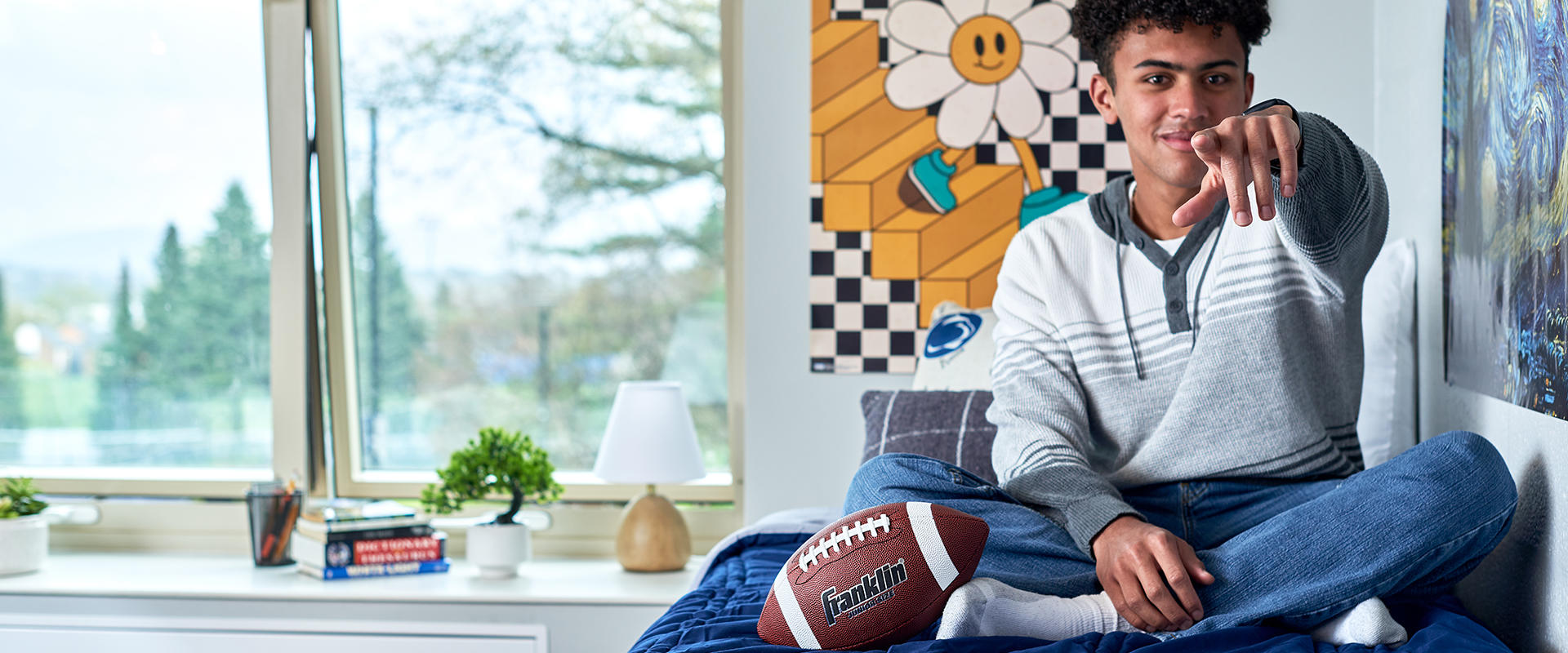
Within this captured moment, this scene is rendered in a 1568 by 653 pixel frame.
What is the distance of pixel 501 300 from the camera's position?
115 inches

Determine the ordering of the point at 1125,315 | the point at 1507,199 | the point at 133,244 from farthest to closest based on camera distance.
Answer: the point at 133,244 < the point at 1125,315 < the point at 1507,199

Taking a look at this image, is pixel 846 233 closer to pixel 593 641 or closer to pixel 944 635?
pixel 593 641

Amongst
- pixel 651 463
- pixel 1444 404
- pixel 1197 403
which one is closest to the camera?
pixel 1197 403

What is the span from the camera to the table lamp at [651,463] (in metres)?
2.45

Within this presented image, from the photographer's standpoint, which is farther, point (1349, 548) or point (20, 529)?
point (20, 529)

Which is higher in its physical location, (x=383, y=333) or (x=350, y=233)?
(x=350, y=233)

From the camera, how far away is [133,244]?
118 inches

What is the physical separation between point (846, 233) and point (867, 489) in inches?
48.4

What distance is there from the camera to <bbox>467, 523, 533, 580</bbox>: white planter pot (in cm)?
245

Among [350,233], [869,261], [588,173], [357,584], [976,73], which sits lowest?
[357,584]

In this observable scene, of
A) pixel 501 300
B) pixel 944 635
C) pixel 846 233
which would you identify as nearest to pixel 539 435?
pixel 501 300

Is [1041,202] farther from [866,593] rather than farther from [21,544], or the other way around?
[21,544]

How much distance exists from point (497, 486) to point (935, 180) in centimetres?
121

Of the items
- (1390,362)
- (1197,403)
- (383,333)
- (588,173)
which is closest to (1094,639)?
(1197,403)
